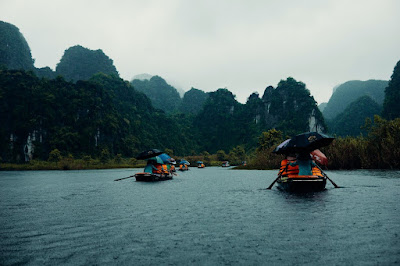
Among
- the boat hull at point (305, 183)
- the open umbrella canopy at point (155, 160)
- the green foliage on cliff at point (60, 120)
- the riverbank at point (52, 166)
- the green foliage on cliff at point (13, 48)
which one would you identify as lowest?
the riverbank at point (52, 166)

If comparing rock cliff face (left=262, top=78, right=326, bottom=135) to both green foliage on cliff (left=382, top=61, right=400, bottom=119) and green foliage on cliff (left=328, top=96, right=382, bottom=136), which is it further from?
green foliage on cliff (left=382, top=61, right=400, bottom=119)

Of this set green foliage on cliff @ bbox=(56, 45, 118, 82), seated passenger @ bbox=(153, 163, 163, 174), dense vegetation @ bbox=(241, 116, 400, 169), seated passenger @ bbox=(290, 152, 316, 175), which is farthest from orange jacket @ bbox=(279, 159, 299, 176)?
green foliage on cliff @ bbox=(56, 45, 118, 82)

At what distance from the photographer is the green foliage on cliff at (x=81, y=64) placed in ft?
434

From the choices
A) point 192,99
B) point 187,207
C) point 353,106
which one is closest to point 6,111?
point 187,207

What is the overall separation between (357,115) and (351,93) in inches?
2293

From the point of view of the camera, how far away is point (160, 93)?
17350 centimetres

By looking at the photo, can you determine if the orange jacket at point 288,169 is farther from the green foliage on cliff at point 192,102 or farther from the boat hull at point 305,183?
the green foliage on cliff at point 192,102

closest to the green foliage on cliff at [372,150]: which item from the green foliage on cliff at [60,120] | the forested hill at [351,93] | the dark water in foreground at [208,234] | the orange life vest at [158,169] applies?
the dark water in foreground at [208,234]

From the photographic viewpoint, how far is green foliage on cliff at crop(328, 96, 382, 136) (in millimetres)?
111000

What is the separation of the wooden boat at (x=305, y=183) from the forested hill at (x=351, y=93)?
516 ft

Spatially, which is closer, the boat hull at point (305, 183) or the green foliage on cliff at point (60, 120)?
the boat hull at point (305, 183)

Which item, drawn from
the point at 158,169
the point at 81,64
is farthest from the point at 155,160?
the point at 81,64

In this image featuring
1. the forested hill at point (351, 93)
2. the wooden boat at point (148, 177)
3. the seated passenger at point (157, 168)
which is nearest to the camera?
the wooden boat at point (148, 177)

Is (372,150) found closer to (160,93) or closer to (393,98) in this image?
(393,98)
